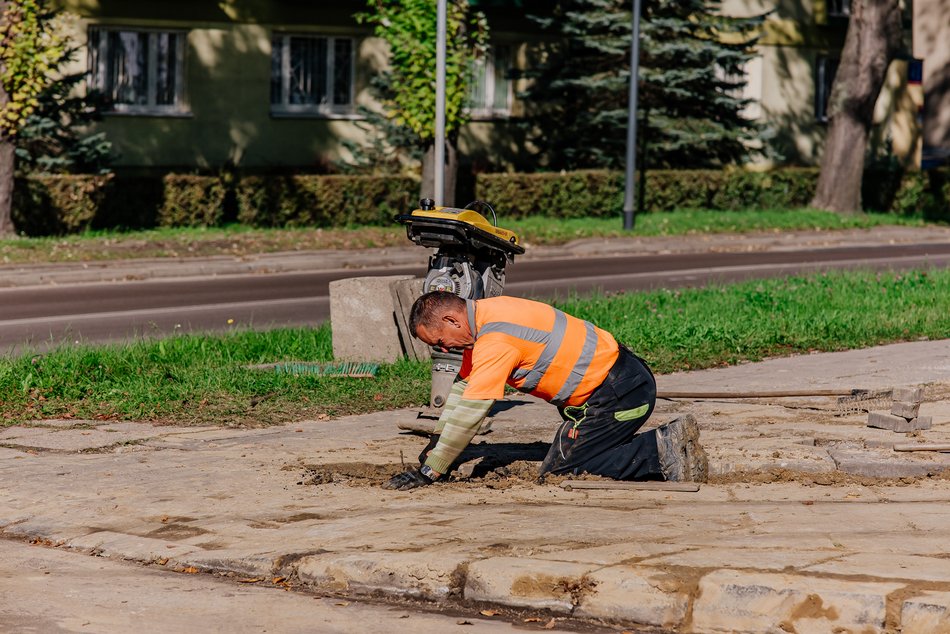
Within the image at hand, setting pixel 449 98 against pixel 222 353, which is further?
pixel 449 98

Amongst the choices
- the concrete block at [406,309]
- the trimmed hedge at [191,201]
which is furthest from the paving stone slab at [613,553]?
the trimmed hedge at [191,201]

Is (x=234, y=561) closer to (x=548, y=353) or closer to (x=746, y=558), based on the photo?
(x=548, y=353)

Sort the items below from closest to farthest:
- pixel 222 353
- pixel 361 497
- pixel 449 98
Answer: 1. pixel 361 497
2. pixel 222 353
3. pixel 449 98

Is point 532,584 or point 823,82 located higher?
point 823,82

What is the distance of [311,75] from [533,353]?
77.6 ft

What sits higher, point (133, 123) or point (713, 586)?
point (133, 123)

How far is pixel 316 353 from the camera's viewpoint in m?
12.4

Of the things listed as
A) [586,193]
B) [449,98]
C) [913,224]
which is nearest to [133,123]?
[449,98]

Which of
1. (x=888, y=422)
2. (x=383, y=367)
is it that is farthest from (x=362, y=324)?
(x=888, y=422)

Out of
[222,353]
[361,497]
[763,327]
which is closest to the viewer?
[361,497]

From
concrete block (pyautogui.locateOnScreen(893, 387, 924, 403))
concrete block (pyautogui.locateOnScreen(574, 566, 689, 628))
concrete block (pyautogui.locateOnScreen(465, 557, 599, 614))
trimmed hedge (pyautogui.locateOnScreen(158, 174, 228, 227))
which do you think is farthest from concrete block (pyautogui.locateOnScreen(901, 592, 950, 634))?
trimmed hedge (pyautogui.locateOnScreen(158, 174, 228, 227))

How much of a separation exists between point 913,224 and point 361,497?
79.2 ft

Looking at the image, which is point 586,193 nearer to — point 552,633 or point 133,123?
point 133,123

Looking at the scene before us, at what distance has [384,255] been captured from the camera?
22078 millimetres
